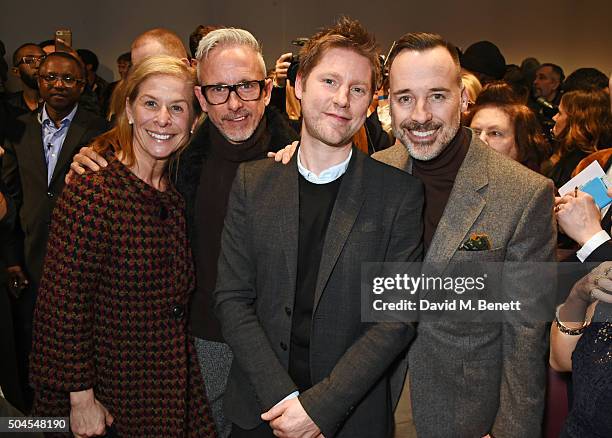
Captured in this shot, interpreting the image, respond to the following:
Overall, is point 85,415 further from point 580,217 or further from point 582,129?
point 582,129

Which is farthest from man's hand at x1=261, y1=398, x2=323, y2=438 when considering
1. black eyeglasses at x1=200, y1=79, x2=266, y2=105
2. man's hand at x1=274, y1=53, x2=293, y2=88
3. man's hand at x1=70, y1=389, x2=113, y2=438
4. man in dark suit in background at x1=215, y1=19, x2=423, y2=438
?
man's hand at x1=274, y1=53, x2=293, y2=88

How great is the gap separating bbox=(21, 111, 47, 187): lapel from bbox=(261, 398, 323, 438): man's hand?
7.08ft

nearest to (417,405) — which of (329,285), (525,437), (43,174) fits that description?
(525,437)

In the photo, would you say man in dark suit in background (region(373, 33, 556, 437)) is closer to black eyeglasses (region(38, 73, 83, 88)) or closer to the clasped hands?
the clasped hands

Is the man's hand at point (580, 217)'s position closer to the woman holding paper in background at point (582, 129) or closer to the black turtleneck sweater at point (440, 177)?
the black turtleneck sweater at point (440, 177)

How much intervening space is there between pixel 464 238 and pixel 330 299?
385 mm

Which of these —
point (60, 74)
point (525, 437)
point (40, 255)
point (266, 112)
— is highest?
point (60, 74)

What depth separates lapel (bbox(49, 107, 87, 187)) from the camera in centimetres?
348

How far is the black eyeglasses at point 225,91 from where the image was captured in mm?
2270

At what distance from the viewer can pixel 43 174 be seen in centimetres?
349

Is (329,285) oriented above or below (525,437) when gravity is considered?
above

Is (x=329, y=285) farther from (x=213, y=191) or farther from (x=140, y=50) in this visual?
(x=140, y=50)

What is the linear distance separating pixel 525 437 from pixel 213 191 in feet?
3.79

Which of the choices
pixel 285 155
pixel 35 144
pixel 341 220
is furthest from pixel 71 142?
pixel 341 220
